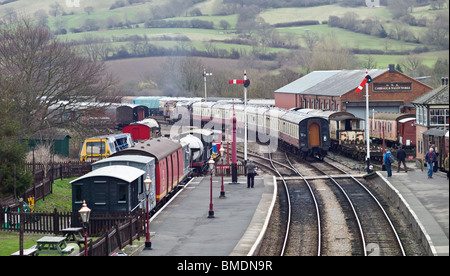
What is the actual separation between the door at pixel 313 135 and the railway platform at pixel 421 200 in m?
10.6

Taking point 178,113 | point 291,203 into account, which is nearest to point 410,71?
point 178,113

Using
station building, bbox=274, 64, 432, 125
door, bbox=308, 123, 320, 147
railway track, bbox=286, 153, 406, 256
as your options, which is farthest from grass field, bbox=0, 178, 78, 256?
station building, bbox=274, 64, 432, 125

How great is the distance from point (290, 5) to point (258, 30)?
1784cm

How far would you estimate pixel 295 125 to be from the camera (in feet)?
171

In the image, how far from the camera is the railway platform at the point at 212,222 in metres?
22.4

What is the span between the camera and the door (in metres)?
51.0

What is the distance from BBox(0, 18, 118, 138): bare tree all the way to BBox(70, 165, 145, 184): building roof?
16.4m

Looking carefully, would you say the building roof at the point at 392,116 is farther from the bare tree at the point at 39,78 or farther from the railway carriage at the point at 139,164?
the railway carriage at the point at 139,164

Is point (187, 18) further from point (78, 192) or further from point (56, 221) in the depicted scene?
point (56, 221)

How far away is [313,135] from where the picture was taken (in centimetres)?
5100

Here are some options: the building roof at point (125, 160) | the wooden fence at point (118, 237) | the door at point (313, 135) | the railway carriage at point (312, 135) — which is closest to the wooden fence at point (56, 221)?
the wooden fence at point (118, 237)

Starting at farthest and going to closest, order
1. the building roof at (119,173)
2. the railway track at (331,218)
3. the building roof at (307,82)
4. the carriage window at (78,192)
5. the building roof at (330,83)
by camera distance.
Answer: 1. the building roof at (307,82)
2. the building roof at (330,83)
3. the carriage window at (78,192)
4. the building roof at (119,173)
5. the railway track at (331,218)

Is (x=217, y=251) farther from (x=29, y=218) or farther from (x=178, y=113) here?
(x=178, y=113)

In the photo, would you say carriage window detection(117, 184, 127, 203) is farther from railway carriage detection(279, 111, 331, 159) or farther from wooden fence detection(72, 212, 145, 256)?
railway carriage detection(279, 111, 331, 159)
